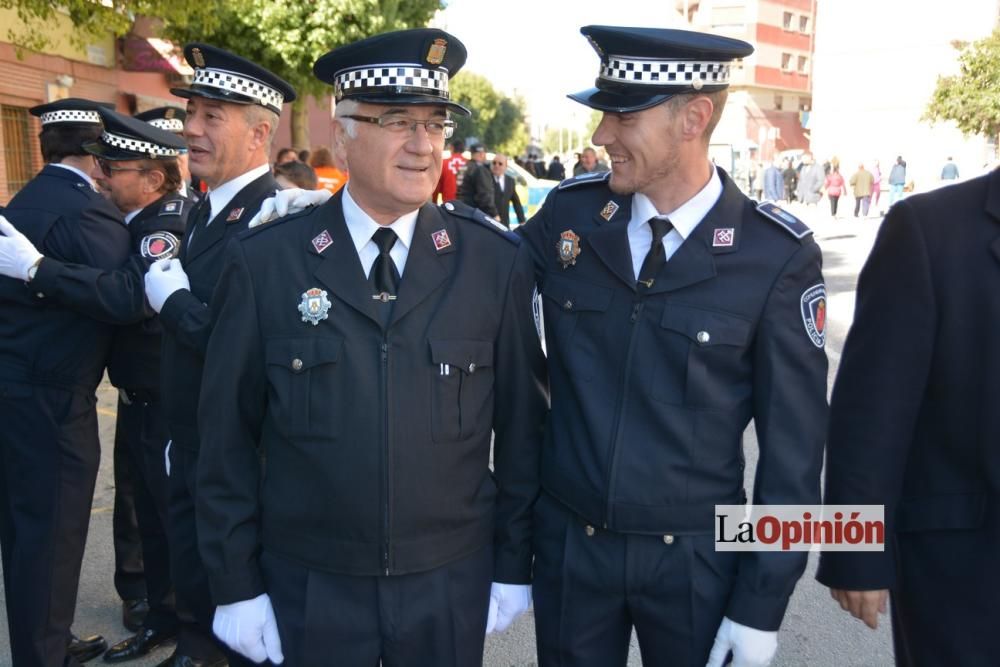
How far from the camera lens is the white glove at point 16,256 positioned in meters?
3.29

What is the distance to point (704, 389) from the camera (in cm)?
230

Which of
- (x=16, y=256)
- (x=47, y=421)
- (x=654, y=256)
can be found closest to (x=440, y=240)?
(x=654, y=256)

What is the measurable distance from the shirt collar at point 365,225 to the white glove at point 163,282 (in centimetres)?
89

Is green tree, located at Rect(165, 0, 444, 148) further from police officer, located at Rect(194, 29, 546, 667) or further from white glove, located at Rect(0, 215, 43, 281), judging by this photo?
police officer, located at Rect(194, 29, 546, 667)

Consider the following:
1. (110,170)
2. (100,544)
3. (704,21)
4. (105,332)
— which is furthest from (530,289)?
(704,21)

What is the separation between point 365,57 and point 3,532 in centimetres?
248

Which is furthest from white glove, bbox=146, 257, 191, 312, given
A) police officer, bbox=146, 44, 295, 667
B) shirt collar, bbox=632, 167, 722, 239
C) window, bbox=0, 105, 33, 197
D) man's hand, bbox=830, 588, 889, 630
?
window, bbox=0, 105, 33, 197

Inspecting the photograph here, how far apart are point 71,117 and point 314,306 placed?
7.78 feet

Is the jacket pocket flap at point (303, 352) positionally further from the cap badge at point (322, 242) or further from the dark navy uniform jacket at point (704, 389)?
the dark navy uniform jacket at point (704, 389)

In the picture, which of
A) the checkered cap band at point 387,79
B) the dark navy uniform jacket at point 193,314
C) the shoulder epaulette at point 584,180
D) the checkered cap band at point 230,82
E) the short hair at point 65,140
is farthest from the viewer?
the short hair at point 65,140

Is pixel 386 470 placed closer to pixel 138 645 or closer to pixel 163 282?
pixel 163 282

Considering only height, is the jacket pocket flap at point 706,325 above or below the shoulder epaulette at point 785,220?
below

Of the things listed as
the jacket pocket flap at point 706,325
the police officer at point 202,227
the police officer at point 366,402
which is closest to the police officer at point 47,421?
the police officer at point 202,227

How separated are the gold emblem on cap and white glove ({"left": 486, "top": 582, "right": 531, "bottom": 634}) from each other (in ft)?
4.56
